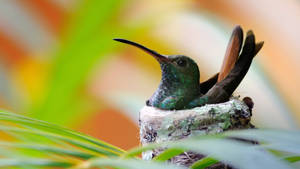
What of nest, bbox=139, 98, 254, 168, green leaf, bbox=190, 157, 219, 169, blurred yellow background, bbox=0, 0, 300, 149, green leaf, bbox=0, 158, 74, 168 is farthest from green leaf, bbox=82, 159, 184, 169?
blurred yellow background, bbox=0, 0, 300, 149

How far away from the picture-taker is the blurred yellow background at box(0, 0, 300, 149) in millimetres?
1219

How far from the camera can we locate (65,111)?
1373 millimetres

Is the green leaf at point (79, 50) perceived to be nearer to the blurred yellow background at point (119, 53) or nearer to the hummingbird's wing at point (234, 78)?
the blurred yellow background at point (119, 53)

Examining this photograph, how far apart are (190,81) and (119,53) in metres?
1.51

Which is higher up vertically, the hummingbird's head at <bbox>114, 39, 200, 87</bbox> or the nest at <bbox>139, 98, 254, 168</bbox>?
the hummingbird's head at <bbox>114, 39, 200, 87</bbox>

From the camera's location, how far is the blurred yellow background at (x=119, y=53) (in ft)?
4.00

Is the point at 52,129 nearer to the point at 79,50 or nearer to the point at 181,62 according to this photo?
the point at 181,62

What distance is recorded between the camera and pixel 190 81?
0.85m

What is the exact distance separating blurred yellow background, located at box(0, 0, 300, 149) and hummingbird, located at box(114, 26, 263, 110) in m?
0.27

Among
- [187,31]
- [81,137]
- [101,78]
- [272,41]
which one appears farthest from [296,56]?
[81,137]

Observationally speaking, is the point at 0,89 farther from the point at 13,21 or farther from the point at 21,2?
the point at 21,2

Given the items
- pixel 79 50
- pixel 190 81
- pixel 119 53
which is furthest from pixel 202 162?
pixel 119 53

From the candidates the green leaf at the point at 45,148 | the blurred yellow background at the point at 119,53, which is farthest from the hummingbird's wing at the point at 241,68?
the green leaf at the point at 45,148

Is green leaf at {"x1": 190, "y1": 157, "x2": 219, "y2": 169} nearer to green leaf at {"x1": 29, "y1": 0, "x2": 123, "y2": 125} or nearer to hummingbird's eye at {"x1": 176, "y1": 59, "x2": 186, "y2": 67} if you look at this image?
hummingbird's eye at {"x1": 176, "y1": 59, "x2": 186, "y2": 67}
